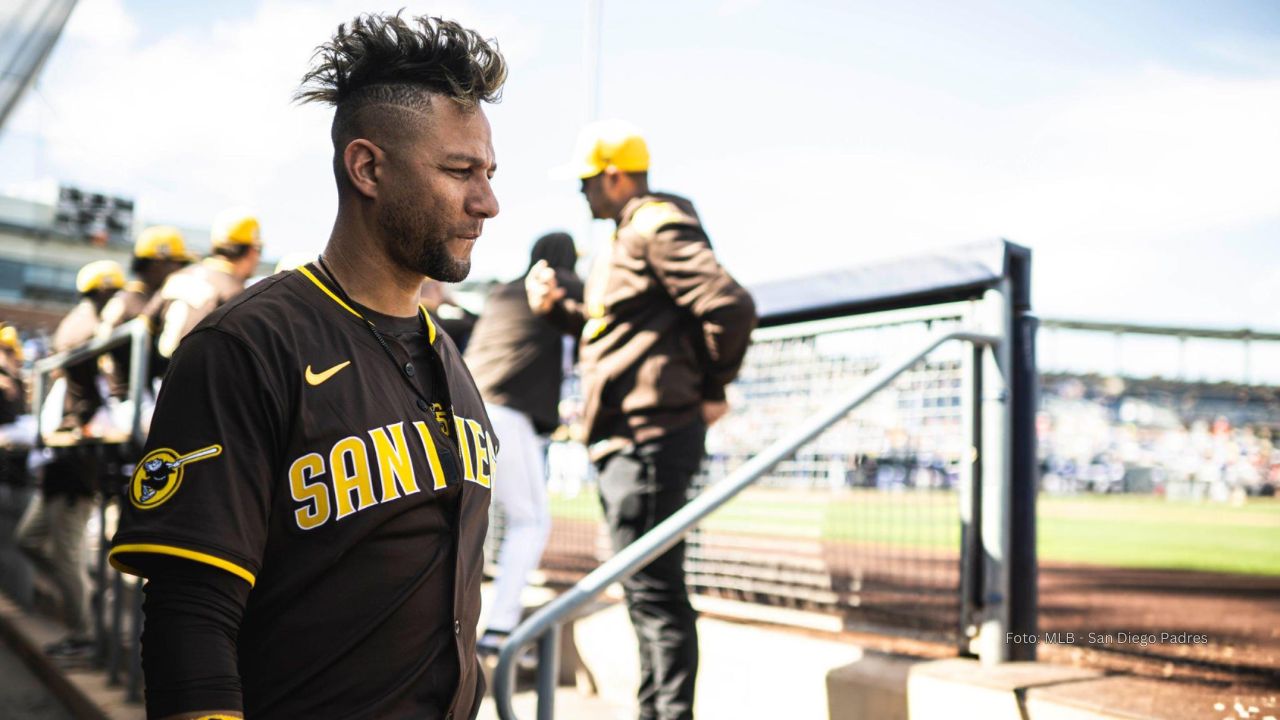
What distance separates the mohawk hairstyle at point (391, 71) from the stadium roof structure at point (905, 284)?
210 cm

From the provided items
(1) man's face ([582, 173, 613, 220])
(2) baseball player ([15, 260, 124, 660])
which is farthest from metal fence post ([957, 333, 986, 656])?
(2) baseball player ([15, 260, 124, 660])

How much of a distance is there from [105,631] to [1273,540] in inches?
757

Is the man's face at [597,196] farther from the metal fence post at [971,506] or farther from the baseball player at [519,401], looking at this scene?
the metal fence post at [971,506]

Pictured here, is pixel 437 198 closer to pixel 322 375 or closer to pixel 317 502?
pixel 322 375

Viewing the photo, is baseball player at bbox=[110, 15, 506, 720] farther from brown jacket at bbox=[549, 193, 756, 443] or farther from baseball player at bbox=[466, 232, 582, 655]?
baseball player at bbox=[466, 232, 582, 655]

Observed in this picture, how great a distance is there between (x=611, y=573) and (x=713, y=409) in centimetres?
100

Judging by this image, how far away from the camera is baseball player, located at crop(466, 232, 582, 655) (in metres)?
4.36

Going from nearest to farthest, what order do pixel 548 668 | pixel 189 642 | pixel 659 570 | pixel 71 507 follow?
pixel 189 642, pixel 548 668, pixel 659 570, pixel 71 507

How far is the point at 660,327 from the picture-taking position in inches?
133

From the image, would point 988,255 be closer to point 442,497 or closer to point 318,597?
point 442,497

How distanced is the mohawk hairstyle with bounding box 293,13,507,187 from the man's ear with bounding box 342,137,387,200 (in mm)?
24

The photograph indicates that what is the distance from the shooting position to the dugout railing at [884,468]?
9.93ft

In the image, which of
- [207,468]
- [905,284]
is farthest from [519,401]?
[207,468]

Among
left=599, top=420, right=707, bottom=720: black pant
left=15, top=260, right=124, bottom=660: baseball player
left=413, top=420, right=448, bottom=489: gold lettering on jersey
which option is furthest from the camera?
left=15, top=260, right=124, bottom=660: baseball player
